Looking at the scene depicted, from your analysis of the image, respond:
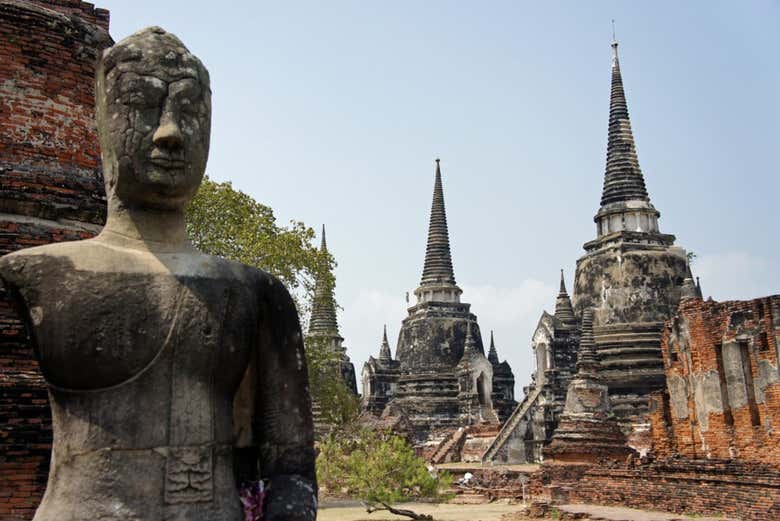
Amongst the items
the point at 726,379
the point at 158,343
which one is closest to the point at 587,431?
the point at 726,379

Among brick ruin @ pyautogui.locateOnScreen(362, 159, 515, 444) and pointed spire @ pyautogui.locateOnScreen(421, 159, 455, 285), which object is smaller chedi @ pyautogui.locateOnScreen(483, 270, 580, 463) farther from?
pointed spire @ pyautogui.locateOnScreen(421, 159, 455, 285)

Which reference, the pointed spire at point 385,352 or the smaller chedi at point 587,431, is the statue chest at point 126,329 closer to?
the smaller chedi at point 587,431

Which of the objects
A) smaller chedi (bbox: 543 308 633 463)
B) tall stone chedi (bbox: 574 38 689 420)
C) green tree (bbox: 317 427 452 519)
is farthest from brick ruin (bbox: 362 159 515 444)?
green tree (bbox: 317 427 452 519)

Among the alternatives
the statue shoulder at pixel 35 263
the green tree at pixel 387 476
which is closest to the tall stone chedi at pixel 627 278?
the green tree at pixel 387 476

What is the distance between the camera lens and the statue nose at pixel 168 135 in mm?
2922

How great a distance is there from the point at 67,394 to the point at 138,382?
0.24 meters

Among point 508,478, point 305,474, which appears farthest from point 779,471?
point 305,474

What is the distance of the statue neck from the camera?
298cm

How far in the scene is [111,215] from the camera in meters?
3.04

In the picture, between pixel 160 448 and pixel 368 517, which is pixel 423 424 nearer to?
pixel 368 517

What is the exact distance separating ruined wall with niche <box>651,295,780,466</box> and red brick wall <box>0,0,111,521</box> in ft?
40.8

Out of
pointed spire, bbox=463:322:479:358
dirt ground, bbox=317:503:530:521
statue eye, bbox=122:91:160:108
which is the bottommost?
dirt ground, bbox=317:503:530:521

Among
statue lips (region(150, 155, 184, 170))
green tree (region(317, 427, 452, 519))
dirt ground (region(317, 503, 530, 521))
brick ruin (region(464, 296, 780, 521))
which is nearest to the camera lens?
statue lips (region(150, 155, 184, 170))

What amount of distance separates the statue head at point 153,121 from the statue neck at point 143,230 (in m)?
0.03
